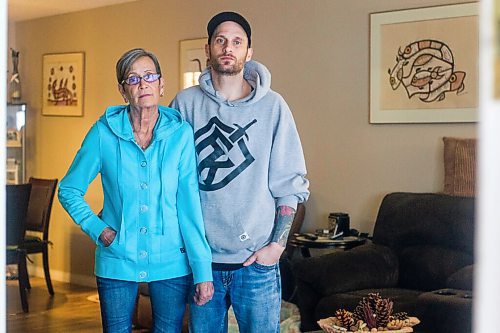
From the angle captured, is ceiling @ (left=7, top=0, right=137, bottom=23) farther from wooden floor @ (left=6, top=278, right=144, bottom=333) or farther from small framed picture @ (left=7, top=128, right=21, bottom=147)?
wooden floor @ (left=6, top=278, right=144, bottom=333)

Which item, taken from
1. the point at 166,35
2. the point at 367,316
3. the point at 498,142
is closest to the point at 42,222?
the point at 166,35

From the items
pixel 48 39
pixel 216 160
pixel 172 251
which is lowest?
pixel 172 251

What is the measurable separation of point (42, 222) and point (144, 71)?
4.71 m

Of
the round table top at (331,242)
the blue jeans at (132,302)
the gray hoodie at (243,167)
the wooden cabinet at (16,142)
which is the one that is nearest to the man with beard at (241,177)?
the gray hoodie at (243,167)

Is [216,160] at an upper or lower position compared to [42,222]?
upper

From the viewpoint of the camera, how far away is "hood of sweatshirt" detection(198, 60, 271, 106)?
2.54m

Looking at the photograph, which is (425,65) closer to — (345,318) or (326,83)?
(326,83)

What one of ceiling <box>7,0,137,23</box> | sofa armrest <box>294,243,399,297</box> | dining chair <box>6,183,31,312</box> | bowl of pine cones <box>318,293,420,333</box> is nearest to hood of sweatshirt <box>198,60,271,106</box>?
bowl of pine cones <box>318,293,420,333</box>

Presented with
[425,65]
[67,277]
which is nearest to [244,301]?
[425,65]

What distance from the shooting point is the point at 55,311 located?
617cm

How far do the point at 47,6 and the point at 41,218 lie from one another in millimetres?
1803

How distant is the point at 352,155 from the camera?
544 centimetres

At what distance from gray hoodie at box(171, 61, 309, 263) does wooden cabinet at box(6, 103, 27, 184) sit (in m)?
5.71

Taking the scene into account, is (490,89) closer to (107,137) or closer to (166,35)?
(107,137)
